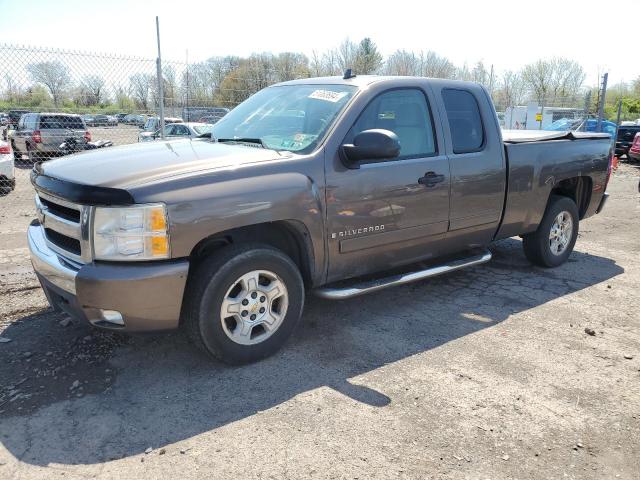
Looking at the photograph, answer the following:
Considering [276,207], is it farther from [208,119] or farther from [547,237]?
[208,119]

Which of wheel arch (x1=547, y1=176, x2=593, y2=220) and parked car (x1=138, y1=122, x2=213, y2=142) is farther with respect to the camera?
parked car (x1=138, y1=122, x2=213, y2=142)

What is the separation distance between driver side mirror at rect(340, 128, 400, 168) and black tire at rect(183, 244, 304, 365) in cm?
87

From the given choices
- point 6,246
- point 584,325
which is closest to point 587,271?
point 584,325

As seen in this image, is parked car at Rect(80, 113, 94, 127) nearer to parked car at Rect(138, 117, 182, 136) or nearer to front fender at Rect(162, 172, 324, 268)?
parked car at Rect(138, 117, 182, 136)

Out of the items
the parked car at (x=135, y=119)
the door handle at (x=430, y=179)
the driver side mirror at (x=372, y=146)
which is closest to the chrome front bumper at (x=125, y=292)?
the driver side mirror at (x=372, y=146)

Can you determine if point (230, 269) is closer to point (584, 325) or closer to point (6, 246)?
point (584, 325)

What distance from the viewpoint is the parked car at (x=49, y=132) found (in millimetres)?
12414

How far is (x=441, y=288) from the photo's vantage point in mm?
5199

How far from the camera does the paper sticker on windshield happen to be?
407cm

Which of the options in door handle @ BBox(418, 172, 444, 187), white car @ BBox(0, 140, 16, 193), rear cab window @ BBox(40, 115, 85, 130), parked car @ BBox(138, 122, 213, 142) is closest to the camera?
door handle @ BBox(418, 172, 444, 187)

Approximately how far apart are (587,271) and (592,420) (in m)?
3.24

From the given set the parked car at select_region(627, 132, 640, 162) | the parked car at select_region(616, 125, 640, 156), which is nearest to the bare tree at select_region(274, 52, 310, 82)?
the parked car at select_region(627, 132, 640, 162)

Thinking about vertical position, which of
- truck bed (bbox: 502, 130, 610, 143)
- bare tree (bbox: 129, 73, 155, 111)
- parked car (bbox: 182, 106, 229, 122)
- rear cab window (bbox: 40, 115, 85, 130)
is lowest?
truck bed (bbox: 502, 130, 610, 143)

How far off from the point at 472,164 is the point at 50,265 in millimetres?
3377
